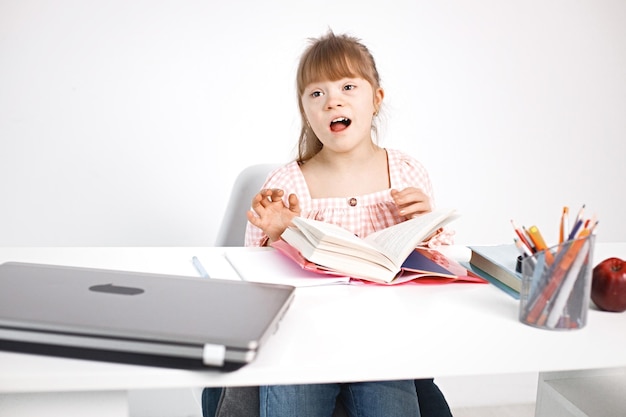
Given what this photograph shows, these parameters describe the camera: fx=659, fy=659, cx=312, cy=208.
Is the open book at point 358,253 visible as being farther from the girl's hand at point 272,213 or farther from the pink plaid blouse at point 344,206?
the pink plaid blouse at point 344,206

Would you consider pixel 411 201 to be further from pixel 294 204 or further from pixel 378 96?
pixel 378 96

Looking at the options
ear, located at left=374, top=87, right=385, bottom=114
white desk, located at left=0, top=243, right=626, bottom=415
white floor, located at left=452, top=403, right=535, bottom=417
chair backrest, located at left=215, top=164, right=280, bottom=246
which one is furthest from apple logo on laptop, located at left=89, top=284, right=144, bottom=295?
white floor, located at left=452, top=403, right=535, bottom=417

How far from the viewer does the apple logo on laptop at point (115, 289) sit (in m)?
0.78

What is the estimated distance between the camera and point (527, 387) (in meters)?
2.40

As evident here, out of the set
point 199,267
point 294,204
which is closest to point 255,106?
point 294,204

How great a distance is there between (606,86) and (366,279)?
1.75 meters

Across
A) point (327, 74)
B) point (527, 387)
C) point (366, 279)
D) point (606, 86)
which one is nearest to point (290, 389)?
point (366, 279)

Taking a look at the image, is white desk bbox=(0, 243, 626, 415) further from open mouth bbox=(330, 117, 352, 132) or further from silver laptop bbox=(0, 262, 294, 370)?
open mouth bbox=(330, 117, 352, 132)

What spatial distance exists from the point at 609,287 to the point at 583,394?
0.44 m

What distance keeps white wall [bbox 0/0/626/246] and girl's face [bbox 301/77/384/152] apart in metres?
0.53

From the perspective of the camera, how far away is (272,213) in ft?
4.18

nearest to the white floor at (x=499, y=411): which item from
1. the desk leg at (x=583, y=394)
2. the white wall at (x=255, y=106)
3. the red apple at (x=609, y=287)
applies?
the white wall at (x=255, y=106)

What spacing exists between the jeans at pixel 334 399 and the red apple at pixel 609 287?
312mm

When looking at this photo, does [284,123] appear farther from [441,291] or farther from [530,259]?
[530,259]
